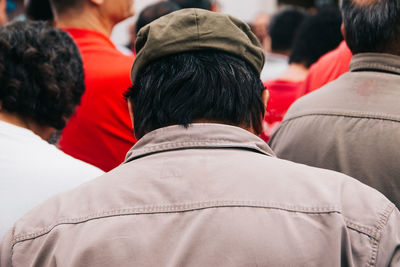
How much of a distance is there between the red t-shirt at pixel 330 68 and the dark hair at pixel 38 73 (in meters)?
1.27

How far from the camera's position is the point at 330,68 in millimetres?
3027

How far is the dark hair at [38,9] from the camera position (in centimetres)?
362

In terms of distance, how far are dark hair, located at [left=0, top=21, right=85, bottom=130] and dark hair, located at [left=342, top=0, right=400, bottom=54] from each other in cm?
109

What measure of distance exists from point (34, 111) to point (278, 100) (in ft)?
5.44

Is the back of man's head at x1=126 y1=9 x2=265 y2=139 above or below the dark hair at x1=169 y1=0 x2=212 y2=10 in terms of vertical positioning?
above

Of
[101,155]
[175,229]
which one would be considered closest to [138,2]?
[101,155]

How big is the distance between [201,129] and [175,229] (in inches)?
9.8

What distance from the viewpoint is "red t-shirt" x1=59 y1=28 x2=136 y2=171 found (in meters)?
2.63

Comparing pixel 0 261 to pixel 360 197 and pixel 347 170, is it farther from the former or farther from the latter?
pixel 347 170

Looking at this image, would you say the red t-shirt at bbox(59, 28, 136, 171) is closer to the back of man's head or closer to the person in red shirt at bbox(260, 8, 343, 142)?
the back of man's head

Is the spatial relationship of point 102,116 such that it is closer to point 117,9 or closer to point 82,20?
point 82,20

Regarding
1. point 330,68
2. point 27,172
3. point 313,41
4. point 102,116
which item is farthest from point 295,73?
point 27,172

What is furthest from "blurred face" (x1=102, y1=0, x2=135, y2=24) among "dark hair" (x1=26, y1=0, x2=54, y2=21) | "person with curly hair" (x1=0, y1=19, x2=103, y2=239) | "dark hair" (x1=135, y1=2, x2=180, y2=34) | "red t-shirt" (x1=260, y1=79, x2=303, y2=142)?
"red t-shirt" (x1=260, y1=79, x2=303, y2=142)

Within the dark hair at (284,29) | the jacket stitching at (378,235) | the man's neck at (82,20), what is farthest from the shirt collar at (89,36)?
the dark hair at (284,29)
